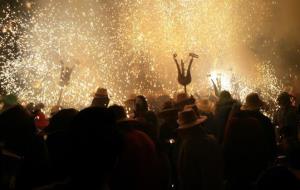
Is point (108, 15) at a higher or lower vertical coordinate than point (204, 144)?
higher

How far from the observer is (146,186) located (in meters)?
3.92

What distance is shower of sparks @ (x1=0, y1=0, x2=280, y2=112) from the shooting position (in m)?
23.0

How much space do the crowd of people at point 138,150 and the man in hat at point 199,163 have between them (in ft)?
0.03

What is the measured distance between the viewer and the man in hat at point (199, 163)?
4.17 metres

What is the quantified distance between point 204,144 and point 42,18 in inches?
853

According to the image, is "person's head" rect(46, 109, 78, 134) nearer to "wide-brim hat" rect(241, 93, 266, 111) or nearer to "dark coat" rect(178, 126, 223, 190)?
"dark coat" rect(178, 126, 223, 190)

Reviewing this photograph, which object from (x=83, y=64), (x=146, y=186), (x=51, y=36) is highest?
(x=51, y=36)

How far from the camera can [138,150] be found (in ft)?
12.6

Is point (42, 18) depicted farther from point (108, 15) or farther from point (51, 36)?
point (108, 15)

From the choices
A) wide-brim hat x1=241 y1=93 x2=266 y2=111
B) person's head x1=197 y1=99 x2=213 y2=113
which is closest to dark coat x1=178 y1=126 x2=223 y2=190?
wide-brim hat x1=241 y1=93 x2=266 y2=111

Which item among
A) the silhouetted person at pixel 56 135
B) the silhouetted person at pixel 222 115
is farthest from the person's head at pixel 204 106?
the silhouetted person at pixel 56 135

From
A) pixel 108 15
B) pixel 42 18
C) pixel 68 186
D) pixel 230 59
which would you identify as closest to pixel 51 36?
pixel 42 18

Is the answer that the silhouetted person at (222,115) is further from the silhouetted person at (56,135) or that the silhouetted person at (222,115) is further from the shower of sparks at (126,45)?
the shower of sparks at (126,45)

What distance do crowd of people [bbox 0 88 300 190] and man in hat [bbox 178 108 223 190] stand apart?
1 centimetres
